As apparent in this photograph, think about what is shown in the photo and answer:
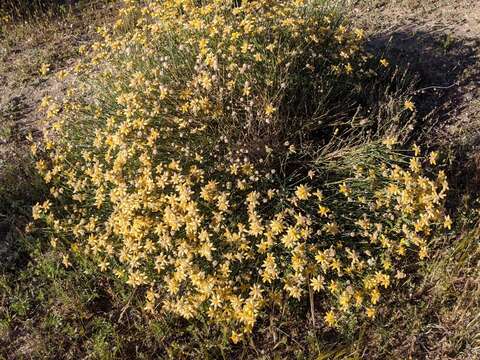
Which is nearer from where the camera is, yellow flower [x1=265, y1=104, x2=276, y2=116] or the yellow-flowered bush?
the yellow-flowered bush

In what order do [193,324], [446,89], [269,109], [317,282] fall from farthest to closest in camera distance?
[446,89] < [269,109] < [193,324] < [317,282]

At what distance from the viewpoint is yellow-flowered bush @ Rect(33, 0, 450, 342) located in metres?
2.97

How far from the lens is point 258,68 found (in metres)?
3.96

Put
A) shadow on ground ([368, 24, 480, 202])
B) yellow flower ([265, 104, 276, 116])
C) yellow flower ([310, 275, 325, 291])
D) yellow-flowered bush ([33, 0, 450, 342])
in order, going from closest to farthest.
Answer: yellow flower ([310, 275, 325, 291]) < yellow-flowered bush ([33, 0, 450, 342]) < yellow flower ([265, 104, 276, 116]) < shadow on ground ([368, 24, 480, 202])

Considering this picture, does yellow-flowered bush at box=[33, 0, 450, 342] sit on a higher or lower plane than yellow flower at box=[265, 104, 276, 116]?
lower

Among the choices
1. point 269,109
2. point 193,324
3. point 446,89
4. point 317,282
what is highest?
point 269,109

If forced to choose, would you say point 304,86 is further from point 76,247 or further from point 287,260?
point 76,247

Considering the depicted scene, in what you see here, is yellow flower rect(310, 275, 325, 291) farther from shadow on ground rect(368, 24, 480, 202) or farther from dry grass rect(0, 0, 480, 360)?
shadow on ground rect(368, 24, 480, 202)

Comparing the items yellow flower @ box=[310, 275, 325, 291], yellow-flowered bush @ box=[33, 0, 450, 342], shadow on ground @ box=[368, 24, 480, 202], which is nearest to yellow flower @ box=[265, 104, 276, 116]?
yellow-flowered bush @ box=[33, 0, 450, 342]

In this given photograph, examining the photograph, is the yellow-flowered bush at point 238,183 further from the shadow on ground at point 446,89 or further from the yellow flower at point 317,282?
the shadow on ground at point 446,89

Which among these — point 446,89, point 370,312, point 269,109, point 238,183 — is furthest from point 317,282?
point 446,89

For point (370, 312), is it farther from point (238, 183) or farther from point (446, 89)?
point (446, 89)

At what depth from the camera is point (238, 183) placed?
10.2 ft

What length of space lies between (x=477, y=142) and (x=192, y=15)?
291 centimetres
